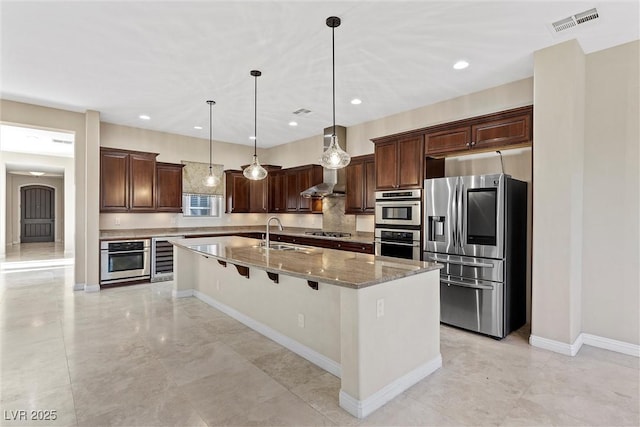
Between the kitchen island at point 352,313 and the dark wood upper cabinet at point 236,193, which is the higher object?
the dark wood upper cabinet at point 236,193

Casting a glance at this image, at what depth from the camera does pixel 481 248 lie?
356 centimetres

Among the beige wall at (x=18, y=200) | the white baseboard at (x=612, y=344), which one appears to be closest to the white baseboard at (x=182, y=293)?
the white baseboard at (x=612, y=344)

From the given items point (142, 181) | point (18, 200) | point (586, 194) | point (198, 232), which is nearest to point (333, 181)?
point (198, 232)

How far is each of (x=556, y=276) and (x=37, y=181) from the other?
16.4 meters

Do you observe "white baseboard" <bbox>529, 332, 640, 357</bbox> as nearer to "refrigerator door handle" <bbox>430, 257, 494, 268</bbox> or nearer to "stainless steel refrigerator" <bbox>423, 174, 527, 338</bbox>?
"stainless steel refrigerator" <bbox>423, 174, 527, 338</bbox>

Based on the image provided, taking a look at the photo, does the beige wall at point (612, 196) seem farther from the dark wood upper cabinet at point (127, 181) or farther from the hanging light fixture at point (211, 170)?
the dark wood upper cabinet at point (127, 181)

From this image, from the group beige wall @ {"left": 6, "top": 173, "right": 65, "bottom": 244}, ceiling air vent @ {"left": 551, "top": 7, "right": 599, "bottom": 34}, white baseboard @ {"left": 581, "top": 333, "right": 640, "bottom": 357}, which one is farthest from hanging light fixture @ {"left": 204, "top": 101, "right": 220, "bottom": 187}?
beige wall @ {"left": 6, "top": 173, "right": 65, "bottom": 244}

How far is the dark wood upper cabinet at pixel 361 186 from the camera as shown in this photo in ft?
18.3

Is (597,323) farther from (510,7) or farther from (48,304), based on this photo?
(48,304)

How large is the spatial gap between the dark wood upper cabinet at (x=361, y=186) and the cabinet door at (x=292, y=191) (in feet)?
5.25

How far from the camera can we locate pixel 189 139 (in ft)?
23.5

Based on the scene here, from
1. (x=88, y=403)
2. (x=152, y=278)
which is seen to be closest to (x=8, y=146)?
(x=152, y=278)

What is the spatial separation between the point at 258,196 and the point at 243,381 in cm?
561

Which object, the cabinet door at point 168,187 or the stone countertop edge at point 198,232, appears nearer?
the stone countertop edge at point 198,232
